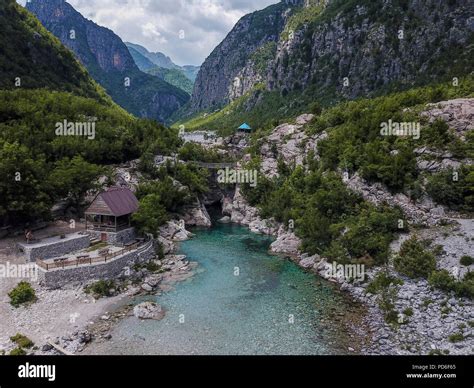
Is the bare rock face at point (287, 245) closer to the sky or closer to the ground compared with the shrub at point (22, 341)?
closer to the sky

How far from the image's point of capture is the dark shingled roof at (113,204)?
119 feet

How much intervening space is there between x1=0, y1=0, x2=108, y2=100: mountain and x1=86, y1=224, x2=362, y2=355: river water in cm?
5965

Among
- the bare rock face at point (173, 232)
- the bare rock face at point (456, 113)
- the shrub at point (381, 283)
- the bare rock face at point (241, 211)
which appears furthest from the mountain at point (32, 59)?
the shrub at point (381, 283)

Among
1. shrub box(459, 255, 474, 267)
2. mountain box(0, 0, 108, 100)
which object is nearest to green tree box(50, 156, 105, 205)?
mountain box(0, 0, 108, 100)

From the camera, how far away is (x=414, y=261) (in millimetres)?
29562

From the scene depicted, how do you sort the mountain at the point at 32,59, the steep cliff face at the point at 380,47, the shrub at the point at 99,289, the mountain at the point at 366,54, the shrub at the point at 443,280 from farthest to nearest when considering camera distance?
the mountain at the point at 366,54
the mountain at the point at 32,59
the steep cliff face at the point at 380,47
the shrub at the point at 99,289
the shrub at the point at 443,280

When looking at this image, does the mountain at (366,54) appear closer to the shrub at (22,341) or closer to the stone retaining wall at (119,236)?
the stone retaining wall at (119,236)

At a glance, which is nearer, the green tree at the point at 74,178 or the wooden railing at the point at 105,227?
the wooden railing at the point at 105,227

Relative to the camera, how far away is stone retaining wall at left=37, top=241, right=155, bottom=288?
28.3 meters

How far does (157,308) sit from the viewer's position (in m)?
26.4

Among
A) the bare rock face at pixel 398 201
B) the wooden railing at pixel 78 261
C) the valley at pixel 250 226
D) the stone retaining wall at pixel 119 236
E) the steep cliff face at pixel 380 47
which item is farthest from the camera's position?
the steep cliff face at pixel 380 47

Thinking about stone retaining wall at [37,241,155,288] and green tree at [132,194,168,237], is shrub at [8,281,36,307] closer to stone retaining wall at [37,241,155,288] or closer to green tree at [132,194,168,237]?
stone retaining wall at [37,241,155,288]

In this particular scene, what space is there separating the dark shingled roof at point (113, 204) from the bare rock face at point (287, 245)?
50.8ft

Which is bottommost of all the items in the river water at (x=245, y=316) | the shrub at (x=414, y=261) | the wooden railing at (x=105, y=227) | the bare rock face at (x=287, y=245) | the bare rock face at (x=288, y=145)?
the river water at (x=245, y=316)
